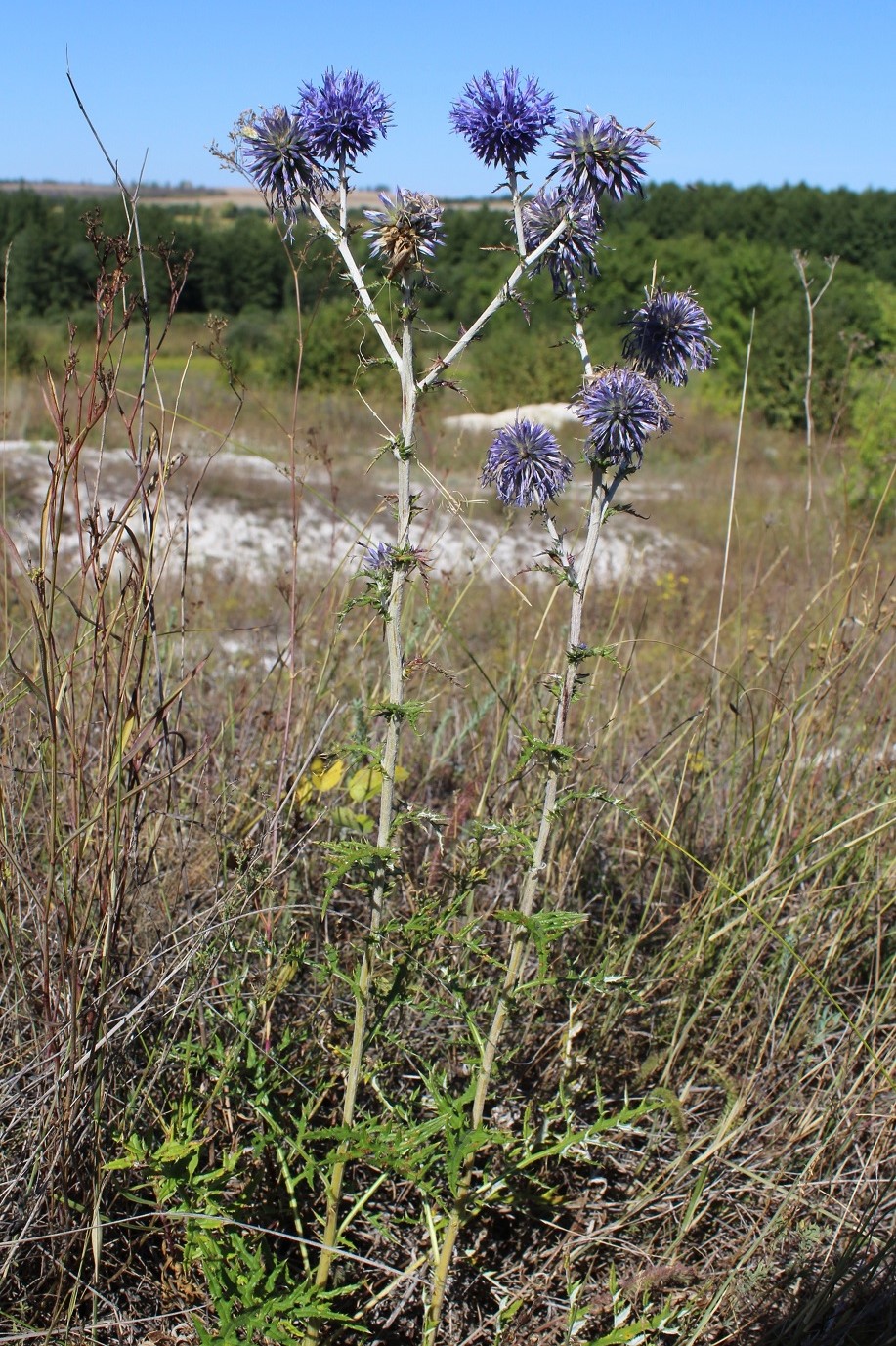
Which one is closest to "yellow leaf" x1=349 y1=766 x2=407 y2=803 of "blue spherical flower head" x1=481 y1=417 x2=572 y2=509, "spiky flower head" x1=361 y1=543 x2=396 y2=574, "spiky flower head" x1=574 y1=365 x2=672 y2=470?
"spiky flower head" x1=361 y1=543 x2=396 y2=574

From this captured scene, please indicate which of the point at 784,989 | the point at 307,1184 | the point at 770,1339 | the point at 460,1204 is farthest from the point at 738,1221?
the point at 307,1184

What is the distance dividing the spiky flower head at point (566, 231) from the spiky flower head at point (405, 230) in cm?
20

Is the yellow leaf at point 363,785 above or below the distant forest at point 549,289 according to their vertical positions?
below

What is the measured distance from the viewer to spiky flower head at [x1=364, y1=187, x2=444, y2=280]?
141cm

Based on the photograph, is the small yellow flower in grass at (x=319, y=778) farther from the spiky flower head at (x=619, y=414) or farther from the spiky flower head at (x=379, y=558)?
the spiky flower head at (x=619, y=414)

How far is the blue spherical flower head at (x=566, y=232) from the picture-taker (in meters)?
1.50

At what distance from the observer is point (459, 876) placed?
1.67 meters

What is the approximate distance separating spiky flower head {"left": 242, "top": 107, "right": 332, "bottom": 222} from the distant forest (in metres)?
0.09

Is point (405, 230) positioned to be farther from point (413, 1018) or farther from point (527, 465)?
point (413, 1018)

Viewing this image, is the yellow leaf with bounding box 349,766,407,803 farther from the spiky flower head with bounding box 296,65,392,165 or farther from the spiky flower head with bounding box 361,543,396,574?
the spiky flower head with bounding box 296,65,392,165

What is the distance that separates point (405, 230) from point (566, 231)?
27cm

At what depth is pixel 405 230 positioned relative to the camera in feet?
4.60

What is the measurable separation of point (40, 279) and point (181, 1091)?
35173mm

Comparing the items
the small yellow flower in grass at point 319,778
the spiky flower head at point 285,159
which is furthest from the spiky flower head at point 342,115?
the small yellow flower in grass at point 319,778
